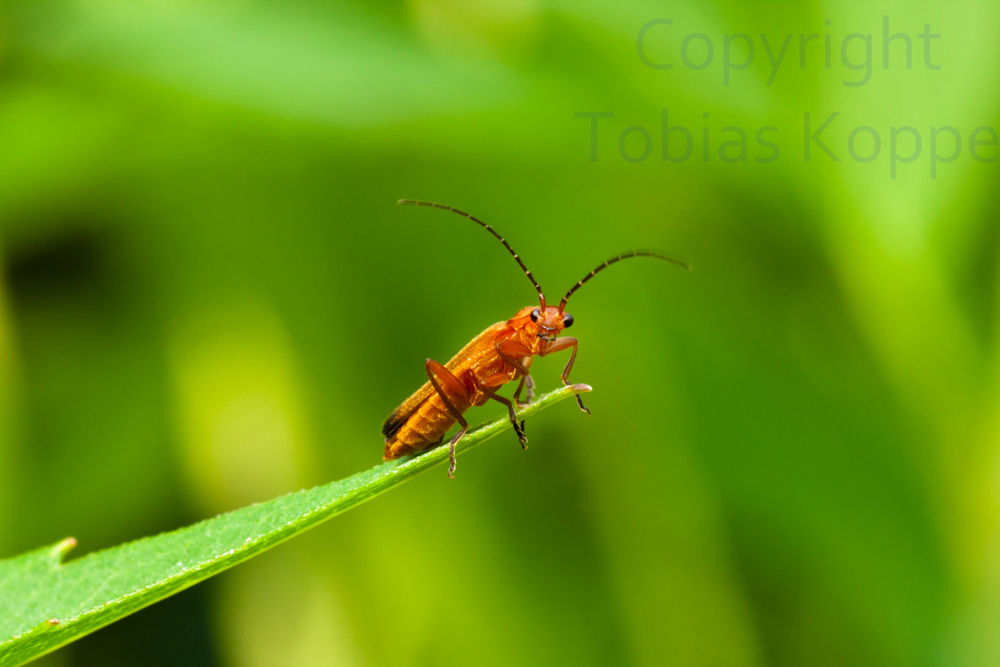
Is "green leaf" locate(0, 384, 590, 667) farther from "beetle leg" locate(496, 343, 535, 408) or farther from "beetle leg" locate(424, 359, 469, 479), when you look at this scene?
"beetle leg" locate(496, 343, 535, 408)

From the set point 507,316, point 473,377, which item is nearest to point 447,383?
point 473,377

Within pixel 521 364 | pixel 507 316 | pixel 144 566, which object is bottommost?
pixel 144 566

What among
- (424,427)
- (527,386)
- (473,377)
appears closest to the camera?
(424,427)

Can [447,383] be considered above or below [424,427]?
above

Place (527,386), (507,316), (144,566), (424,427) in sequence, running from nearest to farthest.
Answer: (144,566) < (424,427) < (527,386) < (507,316)

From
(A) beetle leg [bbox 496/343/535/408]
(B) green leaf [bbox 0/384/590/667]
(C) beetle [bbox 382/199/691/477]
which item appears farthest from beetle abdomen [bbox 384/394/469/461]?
(B) green leaf [bbox 0/384/590/667]

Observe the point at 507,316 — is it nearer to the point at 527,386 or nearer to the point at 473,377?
the point at 527,386

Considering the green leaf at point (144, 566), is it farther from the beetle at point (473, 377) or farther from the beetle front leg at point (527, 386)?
the beetle front leg at point (527, 386)
